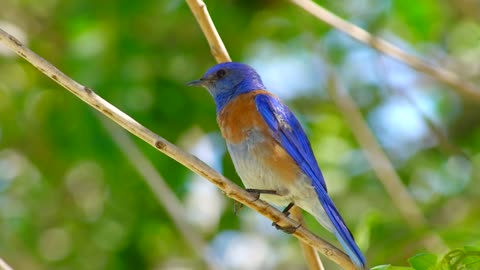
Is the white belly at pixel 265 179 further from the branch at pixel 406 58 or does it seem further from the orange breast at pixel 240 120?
the branch at pixel 406 58

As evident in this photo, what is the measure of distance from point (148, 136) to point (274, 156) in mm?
1414

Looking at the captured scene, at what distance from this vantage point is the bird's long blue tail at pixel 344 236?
3791 millimetres

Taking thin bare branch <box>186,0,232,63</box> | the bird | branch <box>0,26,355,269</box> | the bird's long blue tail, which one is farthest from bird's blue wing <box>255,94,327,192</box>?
branch <box>0,26,355,269</box>

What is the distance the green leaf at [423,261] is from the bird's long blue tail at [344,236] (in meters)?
0.81

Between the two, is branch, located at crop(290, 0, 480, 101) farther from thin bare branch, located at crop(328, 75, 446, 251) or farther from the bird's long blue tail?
the bird's long blue tail

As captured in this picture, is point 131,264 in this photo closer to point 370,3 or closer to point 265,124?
point 265,124

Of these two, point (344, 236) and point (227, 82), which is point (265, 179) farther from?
point (227, 82)

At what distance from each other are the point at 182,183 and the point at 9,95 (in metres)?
1.61

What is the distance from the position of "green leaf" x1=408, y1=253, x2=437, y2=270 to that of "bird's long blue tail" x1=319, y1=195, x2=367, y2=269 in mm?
814

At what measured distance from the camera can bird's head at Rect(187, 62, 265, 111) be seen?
17.1 ft

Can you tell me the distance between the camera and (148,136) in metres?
3.38

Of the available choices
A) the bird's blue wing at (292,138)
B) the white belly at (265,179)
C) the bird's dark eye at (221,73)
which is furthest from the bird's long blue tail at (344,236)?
the bird's dark eye at (221,73)

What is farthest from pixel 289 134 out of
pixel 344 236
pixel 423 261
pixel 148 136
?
pixel 423 261

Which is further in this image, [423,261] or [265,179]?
[265,179]
